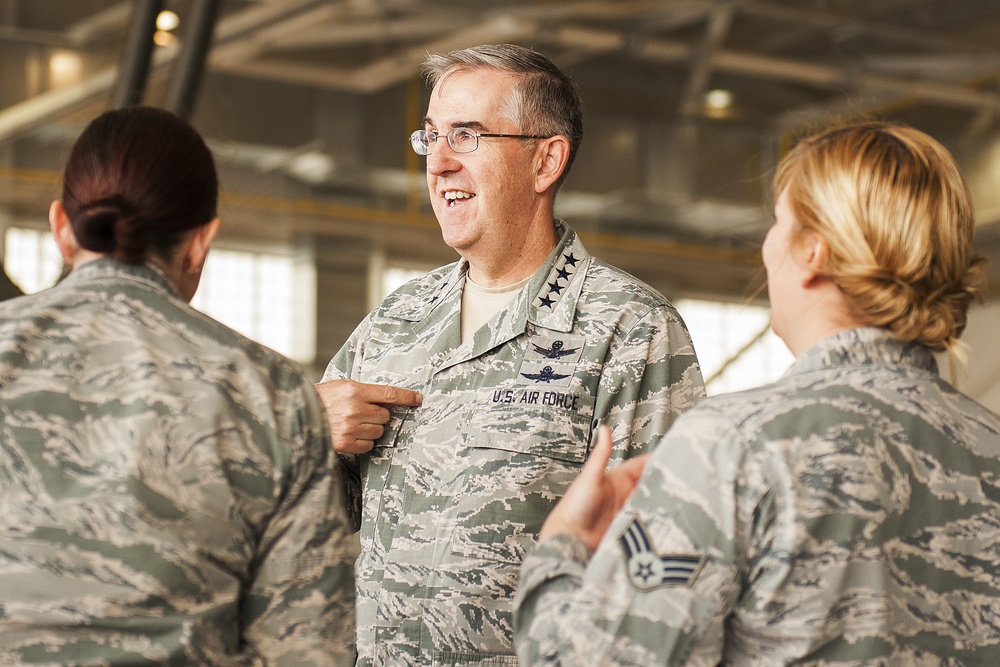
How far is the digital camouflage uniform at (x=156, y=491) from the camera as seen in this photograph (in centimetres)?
173

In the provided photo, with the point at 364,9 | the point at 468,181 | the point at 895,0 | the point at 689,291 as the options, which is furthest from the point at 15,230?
the point at 468,181

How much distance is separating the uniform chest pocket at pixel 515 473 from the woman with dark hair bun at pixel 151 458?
2.30 feet

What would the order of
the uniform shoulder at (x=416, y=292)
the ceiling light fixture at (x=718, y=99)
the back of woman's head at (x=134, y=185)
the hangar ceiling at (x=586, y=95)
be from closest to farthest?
the back of woman's head at (x=134, y=185) → the uniform shoulder at (x=416, y=292) → the hangar ceiling at (x=586, y=95) → the ceiling light fixture at (x=718, y=99)

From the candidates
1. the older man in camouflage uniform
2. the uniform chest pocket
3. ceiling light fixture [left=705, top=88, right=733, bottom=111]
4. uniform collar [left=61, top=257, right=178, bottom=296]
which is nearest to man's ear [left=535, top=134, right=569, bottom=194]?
the older man in camouflage uniform

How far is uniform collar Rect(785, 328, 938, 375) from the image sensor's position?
176 cm

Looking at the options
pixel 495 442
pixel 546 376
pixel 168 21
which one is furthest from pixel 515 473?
pixel 168 21

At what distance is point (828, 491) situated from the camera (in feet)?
5.37

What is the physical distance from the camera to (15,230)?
37.2 ft

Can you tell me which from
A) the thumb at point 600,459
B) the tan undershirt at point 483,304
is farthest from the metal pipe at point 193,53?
the thumb at point 600,459

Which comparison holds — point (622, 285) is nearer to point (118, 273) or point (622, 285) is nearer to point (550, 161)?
point (550, 161)

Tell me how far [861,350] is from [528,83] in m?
1.53

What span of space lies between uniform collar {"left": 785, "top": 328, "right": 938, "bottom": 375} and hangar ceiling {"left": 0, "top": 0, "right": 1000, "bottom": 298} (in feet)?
→ 28.4

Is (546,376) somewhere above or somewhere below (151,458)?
above

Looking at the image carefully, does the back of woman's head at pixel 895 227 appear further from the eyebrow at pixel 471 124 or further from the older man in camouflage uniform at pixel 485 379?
the eyebrow at pixel 471 124
